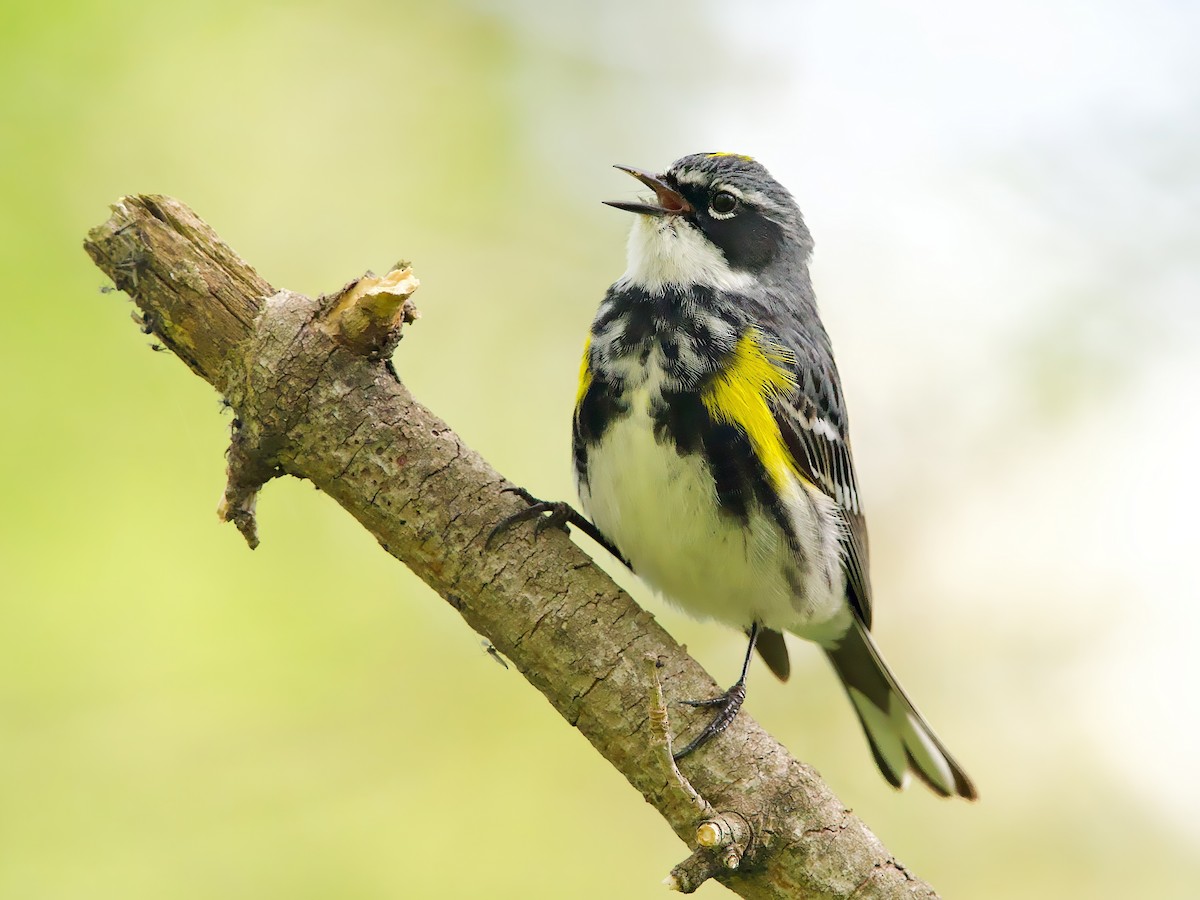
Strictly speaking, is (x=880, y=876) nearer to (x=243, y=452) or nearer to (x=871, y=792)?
(x=243, y=452)

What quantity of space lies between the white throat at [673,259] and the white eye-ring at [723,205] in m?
0.16

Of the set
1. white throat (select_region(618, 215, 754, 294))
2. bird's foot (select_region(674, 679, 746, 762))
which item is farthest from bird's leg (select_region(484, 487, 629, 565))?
white throat (select_region(618, 215, 754, 294))

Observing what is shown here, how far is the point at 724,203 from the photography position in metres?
4.39

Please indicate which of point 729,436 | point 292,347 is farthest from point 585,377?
point 292,347

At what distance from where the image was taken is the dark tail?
14.5 feet

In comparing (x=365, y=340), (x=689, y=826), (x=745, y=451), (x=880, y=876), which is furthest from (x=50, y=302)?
(x=880, y=876)

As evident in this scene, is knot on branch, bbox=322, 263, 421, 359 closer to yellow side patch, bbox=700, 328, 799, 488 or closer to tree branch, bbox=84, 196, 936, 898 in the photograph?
tree branch, bbox=84, 196, 936, 898

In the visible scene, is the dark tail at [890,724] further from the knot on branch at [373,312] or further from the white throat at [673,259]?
the knot on branch at [373,312]

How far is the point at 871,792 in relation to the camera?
6.03 meters

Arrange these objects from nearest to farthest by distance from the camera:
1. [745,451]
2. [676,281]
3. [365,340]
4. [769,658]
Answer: [365,340] → [745,451] → [676,281] → [769,658]

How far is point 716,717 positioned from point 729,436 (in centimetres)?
95

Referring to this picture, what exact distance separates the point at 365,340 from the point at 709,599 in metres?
1.68

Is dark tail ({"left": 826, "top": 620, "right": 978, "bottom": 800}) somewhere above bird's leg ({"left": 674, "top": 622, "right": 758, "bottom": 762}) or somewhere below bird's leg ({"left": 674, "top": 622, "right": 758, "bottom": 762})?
above

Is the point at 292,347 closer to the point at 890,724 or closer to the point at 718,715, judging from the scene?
the point at 718,715
